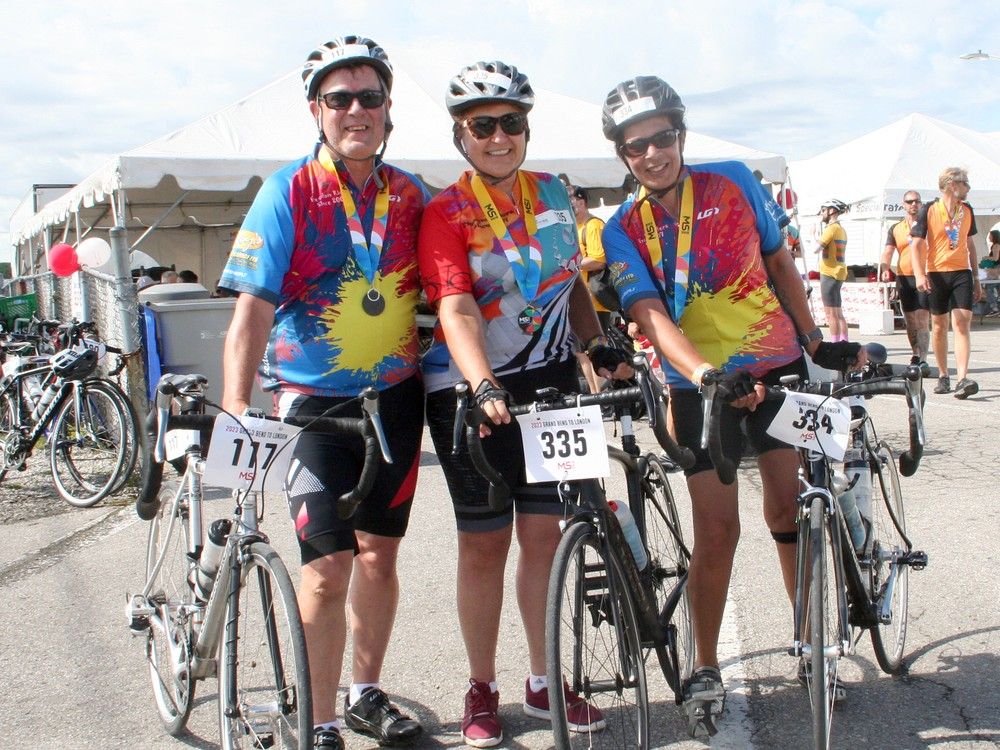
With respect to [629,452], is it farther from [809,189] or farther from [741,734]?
[809,189]

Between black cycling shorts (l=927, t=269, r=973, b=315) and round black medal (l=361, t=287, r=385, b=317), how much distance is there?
7.95m

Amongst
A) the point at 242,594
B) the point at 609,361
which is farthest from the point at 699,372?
the point at 242,594

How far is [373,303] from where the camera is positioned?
3.05m

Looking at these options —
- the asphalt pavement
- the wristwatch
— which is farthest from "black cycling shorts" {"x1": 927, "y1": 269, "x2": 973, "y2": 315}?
the wristwatch

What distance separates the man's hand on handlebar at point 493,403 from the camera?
8.56 ft

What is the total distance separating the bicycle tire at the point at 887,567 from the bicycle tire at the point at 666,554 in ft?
2.05

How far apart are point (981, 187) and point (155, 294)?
17.3m

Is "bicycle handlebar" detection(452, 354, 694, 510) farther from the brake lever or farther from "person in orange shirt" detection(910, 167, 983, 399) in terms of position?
"person in orange shirt" detection(910, 167, 983, 399)

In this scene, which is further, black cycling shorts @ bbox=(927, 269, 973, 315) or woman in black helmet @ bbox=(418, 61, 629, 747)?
black cycling shorts @ bbox=(927, 269, 973, 315)

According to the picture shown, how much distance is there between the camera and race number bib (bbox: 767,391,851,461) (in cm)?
293

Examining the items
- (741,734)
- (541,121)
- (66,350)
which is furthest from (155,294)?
(741,734)

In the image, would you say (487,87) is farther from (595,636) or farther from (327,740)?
(327,740)

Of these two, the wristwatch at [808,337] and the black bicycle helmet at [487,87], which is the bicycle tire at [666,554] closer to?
the wristwatch at [808,337]

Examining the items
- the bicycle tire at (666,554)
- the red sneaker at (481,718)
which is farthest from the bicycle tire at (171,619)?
the bicycle tire at (666,554)
